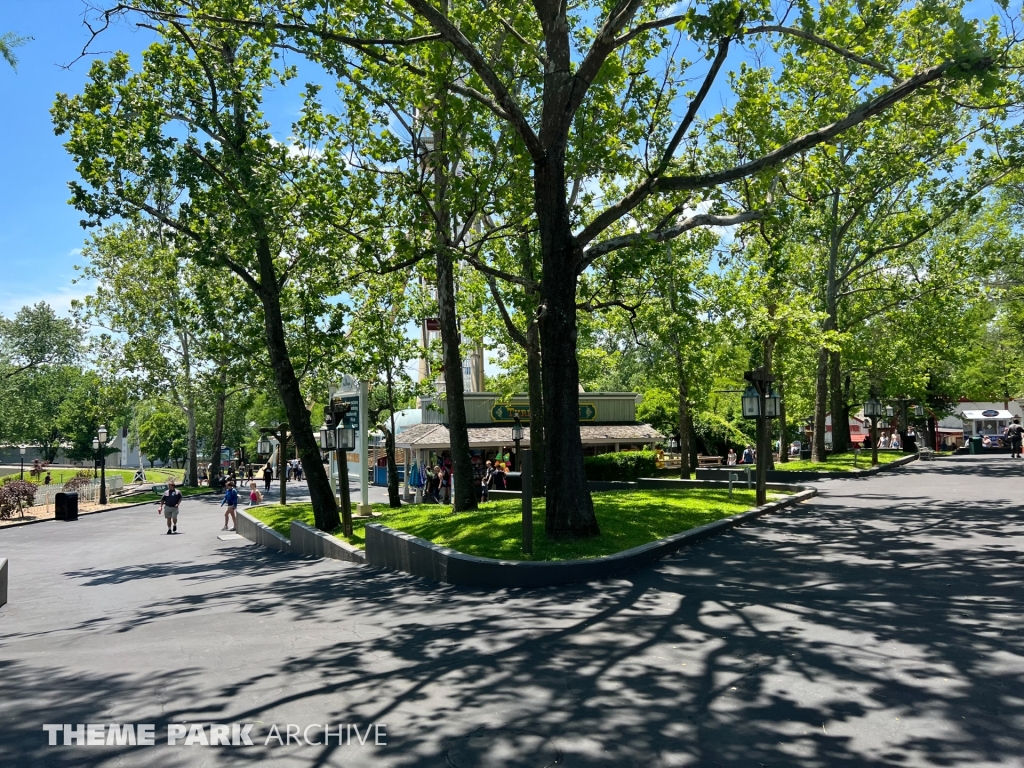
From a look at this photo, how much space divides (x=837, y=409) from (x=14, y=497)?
3591 centimetres

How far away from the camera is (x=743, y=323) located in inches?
1027

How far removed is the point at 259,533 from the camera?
2277 centimetres

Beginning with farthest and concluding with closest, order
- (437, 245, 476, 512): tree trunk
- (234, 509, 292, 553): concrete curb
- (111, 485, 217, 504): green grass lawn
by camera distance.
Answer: (111, 485, 217, 504): green grass lawn → (234, 509, 292, 553): concrete curb → (437, 245, 476, 512): tree trunk

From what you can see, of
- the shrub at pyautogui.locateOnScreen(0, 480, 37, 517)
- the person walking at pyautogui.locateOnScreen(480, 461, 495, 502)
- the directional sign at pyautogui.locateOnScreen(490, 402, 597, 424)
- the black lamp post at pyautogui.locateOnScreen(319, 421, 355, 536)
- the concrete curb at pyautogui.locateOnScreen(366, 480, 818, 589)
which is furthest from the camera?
the directional sign at pyautogui.locateOnScreen(490, 402, 597, 424)

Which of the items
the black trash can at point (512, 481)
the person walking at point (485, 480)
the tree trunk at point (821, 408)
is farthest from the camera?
the tree trunk at point (821, 408)

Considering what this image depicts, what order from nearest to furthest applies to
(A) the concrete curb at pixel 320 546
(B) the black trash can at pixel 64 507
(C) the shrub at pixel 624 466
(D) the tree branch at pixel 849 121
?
1. (D) the tree branch at pixel 849 121
2. (A) the concrete curb at pixel 320 546
3. (C) the shrub at pixel 624 466
4. (B) the black trash can at pixel 64 507

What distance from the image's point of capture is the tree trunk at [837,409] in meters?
35.4

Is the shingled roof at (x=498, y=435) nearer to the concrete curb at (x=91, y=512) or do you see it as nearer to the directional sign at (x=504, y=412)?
the directional sign at (x=504, y=412)

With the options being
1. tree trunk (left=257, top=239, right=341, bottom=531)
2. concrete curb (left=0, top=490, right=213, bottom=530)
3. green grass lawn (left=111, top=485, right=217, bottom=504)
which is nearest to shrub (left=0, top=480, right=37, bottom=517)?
concrete curb (left=0, top=490, right=213, bottom=530)

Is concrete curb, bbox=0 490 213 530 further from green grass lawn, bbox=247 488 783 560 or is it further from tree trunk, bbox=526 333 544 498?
tree trunk, bbox=526 333 544 498

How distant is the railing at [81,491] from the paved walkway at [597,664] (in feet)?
95.4

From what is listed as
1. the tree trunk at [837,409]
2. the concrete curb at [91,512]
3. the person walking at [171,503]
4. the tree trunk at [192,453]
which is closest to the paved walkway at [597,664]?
the person walking at [171,503]

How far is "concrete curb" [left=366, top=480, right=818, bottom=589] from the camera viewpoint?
32.0ft

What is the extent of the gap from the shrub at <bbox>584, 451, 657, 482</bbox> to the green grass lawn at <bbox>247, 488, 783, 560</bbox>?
8.79m
